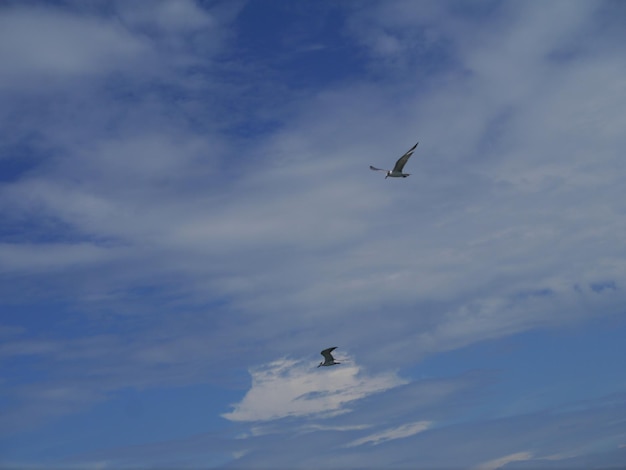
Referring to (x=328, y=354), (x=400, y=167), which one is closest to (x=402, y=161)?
(x=400, y=167)

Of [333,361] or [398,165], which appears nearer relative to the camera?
[398,165]

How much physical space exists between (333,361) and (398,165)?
49.0 metres

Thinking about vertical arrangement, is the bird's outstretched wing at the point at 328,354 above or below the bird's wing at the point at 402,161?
below

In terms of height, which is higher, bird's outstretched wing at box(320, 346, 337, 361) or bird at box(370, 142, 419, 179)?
bird at box(370, 142, 419, 179)

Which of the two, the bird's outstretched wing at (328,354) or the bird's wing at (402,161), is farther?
the bird's outstretched wing at (328,354)

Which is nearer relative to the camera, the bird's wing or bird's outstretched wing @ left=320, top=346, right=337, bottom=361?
the bird's wing

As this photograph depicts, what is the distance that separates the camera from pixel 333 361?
472ft

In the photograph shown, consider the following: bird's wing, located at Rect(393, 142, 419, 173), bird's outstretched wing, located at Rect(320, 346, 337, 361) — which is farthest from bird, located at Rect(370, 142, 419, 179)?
bird's outstretched wing, located at Rect(320, 346, 337, 361)

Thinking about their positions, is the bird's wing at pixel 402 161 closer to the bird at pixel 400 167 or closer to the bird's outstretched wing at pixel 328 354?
the bird at pixel 400 167

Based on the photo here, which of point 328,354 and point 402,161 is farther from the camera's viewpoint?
point 328,354

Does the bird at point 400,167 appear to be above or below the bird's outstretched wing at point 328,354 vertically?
above

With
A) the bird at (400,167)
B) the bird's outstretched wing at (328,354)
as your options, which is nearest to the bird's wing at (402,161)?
the bird at (400,167)

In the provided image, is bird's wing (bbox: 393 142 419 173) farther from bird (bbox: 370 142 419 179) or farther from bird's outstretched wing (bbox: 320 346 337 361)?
bird's outstretched wing (bbox: 320 346 337 361)

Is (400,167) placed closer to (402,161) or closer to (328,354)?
(402,161)
